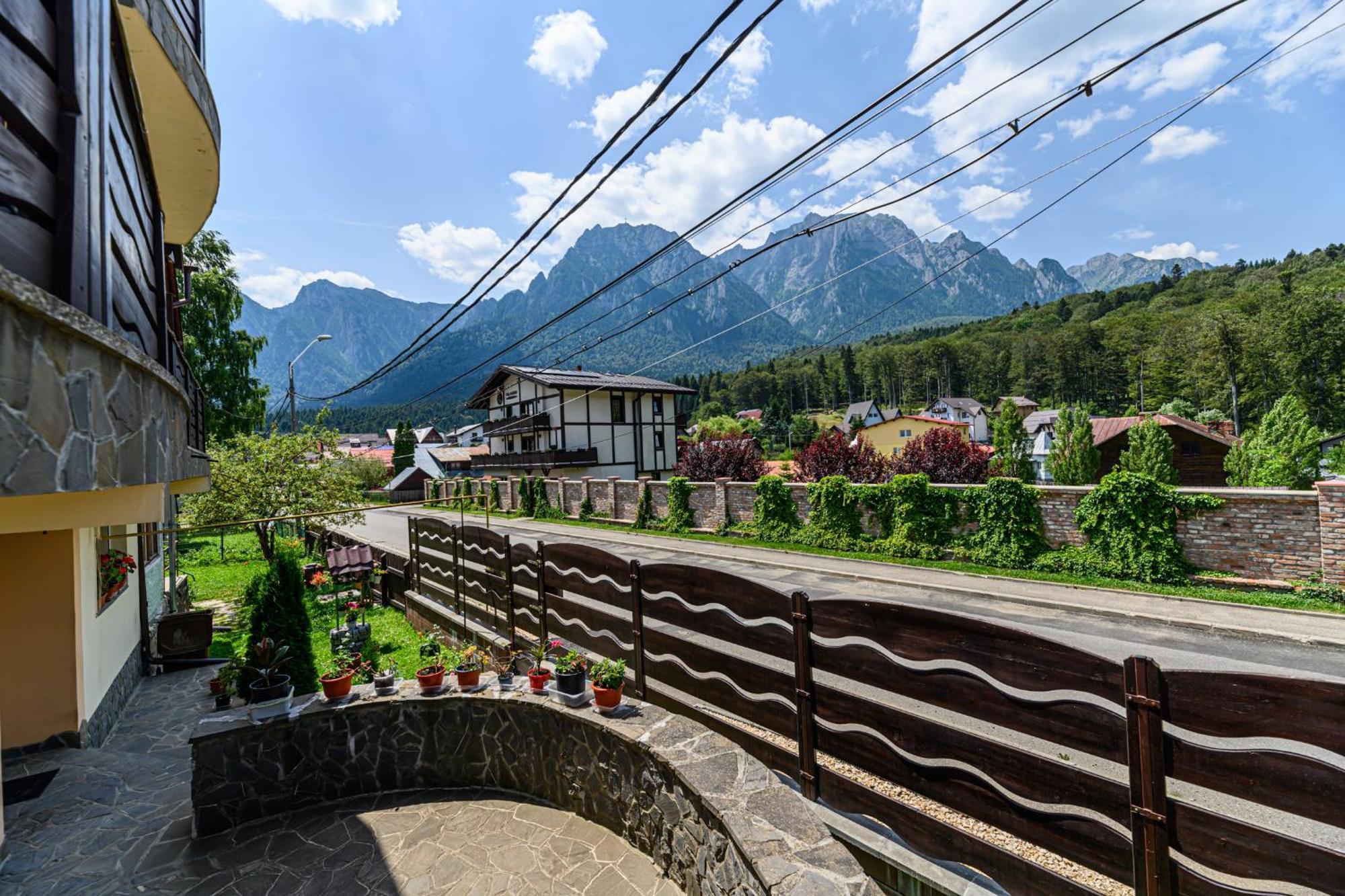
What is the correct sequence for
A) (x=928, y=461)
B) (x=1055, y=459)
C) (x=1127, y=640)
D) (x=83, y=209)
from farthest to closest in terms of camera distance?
1. (x=1055, y=459)
2. (x=928, y=461)
3. (x=1127, y=640)
4. (x=83, y=209)

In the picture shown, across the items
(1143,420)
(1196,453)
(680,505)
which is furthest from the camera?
(1196,453)

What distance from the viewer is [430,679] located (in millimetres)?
4730

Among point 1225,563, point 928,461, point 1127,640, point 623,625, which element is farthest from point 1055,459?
point 623,625

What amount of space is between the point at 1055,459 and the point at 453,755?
3455 centimetres

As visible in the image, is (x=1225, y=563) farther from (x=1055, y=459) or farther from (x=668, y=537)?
(x=1055, y=459)

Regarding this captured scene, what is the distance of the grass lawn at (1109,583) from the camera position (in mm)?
9148

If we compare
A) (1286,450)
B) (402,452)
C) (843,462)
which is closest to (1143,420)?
(1286,450)

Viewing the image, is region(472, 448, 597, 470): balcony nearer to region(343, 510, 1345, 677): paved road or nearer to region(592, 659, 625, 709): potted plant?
region(343, 510, 1345, 677): paved road

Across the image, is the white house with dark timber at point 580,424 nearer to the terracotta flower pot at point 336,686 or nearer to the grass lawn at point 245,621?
the grass lawn at point 245,621

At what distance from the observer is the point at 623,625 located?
16.0 ft

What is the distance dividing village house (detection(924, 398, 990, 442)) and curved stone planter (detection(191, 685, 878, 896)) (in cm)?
7095

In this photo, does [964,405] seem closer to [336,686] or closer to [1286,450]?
[1286,450]

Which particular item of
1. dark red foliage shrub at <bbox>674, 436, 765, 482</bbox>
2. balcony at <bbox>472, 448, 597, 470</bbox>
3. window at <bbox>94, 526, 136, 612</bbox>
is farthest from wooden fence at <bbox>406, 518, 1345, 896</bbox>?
balcony at <bbox>472, 448, 597, 470</bbox>

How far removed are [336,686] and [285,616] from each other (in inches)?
39.2
